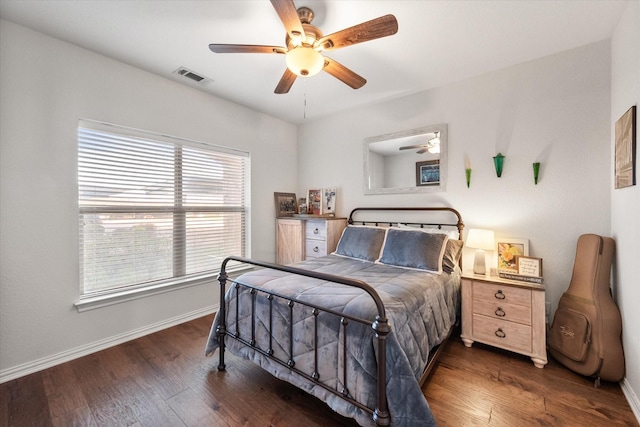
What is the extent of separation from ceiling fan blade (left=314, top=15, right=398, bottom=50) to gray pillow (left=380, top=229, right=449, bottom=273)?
1.75m

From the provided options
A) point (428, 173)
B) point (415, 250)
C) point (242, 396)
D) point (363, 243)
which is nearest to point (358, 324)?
point (242, 396)

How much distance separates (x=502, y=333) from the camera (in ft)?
7.43

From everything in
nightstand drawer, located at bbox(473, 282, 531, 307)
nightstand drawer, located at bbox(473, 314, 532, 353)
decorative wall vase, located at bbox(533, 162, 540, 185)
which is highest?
decorative wall vase, located at bbox(533, 162, 540, 185)

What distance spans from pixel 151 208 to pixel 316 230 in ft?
6.17

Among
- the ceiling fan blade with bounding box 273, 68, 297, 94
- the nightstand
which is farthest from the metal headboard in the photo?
the ceiling fan blade with bounding box 273, 68, 297, 94

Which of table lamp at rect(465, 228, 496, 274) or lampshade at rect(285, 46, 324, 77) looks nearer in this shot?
lampshade at rect(285, 46, 324, 77)

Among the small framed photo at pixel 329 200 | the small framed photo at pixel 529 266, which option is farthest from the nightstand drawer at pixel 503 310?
the small framed photo at pixel 329 200

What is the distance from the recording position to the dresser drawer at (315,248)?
3459mm

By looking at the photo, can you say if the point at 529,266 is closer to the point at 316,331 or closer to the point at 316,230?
the point at 316,331

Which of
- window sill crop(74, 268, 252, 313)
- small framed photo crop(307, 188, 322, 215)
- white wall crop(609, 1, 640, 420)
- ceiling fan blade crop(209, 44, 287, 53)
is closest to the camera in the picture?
white wall crop(609, 1, 640, 420)

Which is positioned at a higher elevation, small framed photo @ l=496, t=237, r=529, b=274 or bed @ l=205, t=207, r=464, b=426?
small framed photo @ l=496, t=237, r=529, b=274

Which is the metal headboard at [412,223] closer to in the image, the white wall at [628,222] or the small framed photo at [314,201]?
the small framed photo at [314,201]

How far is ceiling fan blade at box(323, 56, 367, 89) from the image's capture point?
6.49 ft

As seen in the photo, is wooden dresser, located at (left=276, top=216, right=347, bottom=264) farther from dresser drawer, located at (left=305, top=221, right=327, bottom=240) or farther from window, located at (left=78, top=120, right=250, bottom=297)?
window, located at (left=78, top=120, right=250, bottom=297)
